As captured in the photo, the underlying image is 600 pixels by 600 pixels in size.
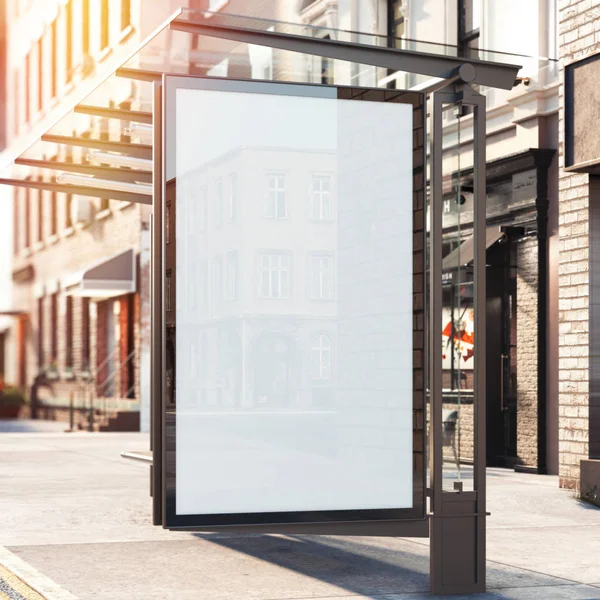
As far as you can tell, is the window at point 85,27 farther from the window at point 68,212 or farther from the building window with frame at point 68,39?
the window at point 68,212

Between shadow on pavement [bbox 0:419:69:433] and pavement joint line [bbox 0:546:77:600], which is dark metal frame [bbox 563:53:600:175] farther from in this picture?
shadow on pavement [bbox 0:419:69:433]

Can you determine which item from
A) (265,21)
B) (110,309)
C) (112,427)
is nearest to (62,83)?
(110,309)

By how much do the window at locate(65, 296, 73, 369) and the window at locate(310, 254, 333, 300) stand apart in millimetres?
29436

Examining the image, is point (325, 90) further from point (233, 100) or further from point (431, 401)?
point (431, 401)

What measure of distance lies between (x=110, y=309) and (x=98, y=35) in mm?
7254

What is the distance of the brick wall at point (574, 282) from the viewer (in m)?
12.4

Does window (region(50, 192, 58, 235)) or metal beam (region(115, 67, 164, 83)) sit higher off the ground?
window (region(50, 192, 58, 235))

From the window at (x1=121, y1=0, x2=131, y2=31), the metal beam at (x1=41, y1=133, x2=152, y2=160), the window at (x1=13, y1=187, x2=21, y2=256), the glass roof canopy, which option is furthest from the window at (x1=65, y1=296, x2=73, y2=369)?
the metal beam at (x1=41, y1=133, x2=152, y2=160)

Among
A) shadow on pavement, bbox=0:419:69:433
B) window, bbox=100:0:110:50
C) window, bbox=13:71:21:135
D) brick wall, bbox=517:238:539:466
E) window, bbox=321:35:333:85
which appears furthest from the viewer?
window, bbox=13:71:21:135

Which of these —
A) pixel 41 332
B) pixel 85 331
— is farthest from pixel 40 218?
pixel 85 331

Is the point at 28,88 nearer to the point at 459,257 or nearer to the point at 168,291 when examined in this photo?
the point at 168,291

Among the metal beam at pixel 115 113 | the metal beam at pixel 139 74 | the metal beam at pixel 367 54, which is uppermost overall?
the metal beam at pixel 139 74

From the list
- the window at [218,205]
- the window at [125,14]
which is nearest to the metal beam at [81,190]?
the window at [218,205]

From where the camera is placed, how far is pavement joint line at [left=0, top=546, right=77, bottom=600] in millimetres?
6840
